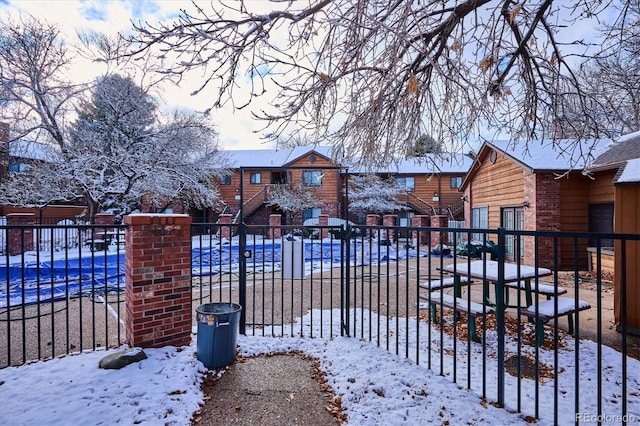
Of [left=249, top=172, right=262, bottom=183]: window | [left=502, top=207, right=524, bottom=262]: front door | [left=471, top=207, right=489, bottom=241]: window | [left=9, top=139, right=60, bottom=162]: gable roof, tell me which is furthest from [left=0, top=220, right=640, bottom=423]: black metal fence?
[left=249, top=172, right=262, bottom=183]: window

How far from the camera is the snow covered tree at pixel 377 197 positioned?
77.0ft

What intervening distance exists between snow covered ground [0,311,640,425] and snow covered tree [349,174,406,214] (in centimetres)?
1982

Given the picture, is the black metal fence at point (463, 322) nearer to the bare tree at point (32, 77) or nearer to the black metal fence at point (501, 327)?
the black metal fence at point (501, 327)

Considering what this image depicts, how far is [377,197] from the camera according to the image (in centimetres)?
2381

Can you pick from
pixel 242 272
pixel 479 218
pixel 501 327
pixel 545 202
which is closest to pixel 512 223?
pixel 545 202

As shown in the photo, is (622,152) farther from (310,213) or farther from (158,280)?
(310,213)

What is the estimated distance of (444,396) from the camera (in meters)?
2.86

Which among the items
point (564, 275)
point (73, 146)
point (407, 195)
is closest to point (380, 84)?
point (564, 275)

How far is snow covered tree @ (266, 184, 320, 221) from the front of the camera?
2280cm

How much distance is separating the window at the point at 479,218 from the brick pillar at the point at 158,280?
12.7 metres

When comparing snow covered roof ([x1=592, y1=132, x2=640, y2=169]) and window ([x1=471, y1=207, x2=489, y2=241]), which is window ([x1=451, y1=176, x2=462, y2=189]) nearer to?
window ([x1=471, y1=207, x2=489, y2=241])

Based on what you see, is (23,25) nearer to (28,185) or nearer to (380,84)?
(28,185)

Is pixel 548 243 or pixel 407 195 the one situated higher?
pixel 407 195

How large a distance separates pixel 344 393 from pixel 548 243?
10661mm
